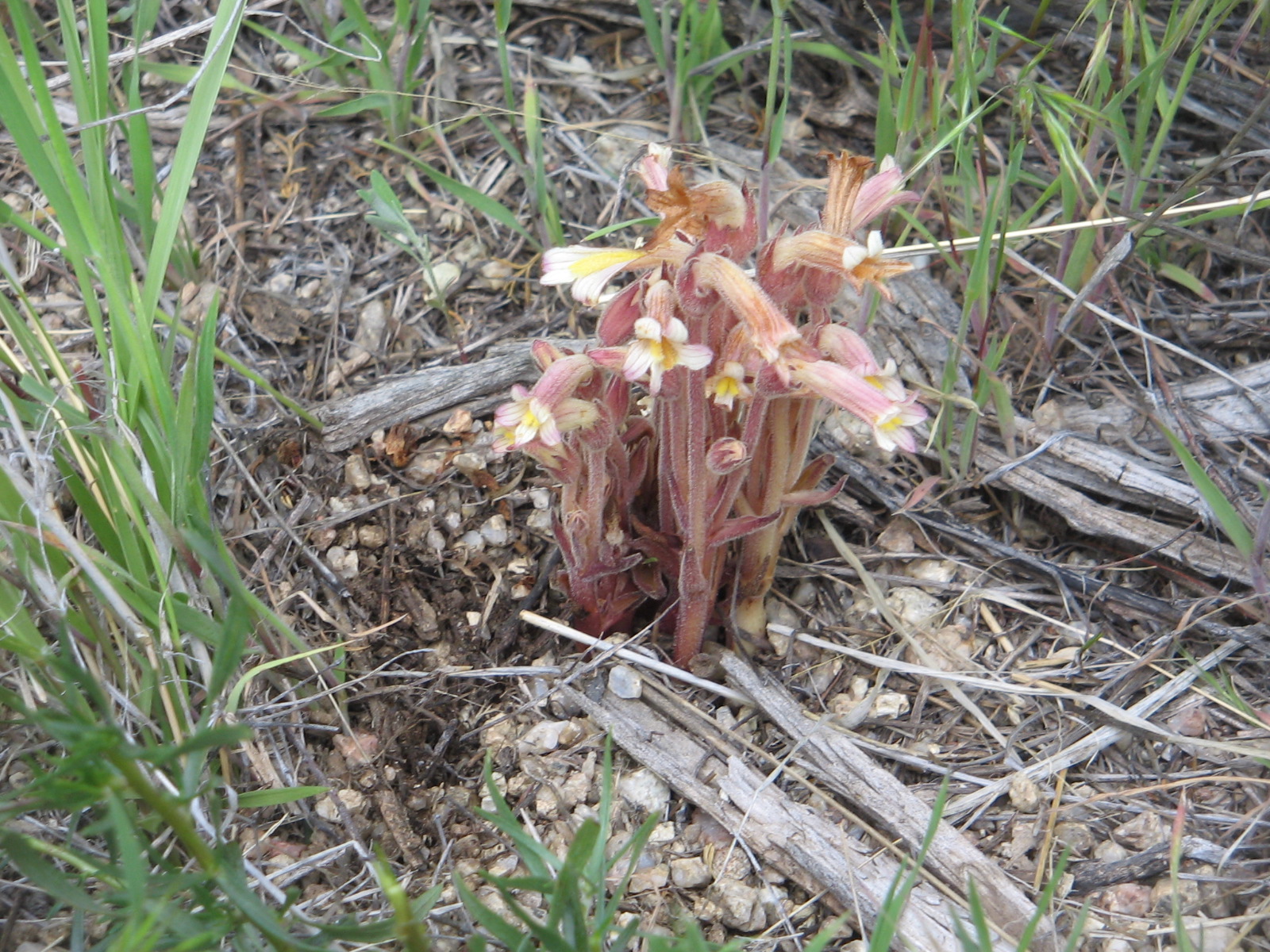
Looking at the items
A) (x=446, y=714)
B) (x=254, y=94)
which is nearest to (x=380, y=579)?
(x=446, y=714)

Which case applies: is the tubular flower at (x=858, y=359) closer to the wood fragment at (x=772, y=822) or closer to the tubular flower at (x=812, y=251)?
the tubular flower at (x=812, y=251)

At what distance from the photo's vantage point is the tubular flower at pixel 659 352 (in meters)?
1.76

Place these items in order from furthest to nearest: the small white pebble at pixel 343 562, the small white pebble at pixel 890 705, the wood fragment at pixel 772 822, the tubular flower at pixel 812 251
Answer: the small white pebble at pixel 343 562 → the small white pebble at pixel 890 705 → the wood fragment at pixel 772 822 → the tubular flower at pixel 812 251

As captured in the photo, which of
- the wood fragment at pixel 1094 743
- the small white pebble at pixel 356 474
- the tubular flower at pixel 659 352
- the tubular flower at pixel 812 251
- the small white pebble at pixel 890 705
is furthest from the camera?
the small white pebble at pixel 356 474

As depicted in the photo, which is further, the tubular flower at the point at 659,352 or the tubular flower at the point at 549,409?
the tubular flower at the point at 549,409

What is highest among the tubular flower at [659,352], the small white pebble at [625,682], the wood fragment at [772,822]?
the tubular flower at [659,352]

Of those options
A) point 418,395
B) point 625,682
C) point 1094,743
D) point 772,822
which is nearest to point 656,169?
point 418,395

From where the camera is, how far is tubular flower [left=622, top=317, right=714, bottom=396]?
5.78 feet

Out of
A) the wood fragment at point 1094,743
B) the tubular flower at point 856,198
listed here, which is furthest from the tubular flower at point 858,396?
the wood fragment at point 1094,743

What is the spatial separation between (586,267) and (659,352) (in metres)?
0.24

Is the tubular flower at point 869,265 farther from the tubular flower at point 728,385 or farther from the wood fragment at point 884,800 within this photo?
the wood fragment at point 884,800

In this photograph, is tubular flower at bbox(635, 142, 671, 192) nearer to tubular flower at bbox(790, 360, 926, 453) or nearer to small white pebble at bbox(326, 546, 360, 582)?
tubular flower at bbox(790, 360, 926, 453)

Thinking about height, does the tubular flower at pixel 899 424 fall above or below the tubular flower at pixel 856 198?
below

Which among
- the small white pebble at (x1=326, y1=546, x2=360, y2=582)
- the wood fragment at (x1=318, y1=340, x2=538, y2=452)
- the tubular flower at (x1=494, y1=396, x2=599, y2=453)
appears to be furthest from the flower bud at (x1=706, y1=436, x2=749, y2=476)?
the small white pebble at (x1=326, y1=546, x2=360, y2=582)
